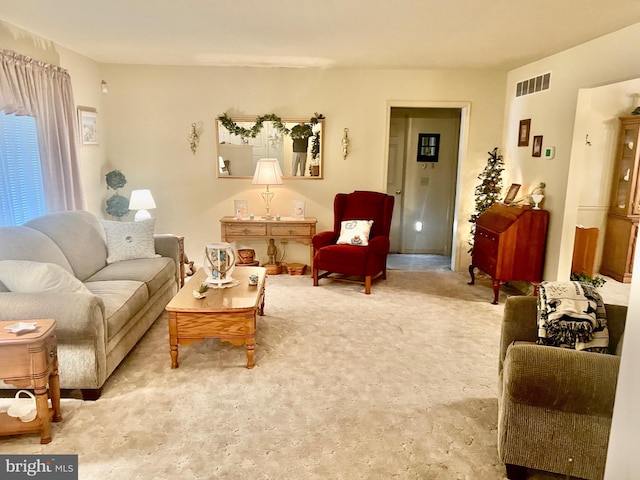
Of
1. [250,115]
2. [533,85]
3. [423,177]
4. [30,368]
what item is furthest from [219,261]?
[423,177]

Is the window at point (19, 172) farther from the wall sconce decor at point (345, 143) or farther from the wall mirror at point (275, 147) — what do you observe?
the wall sconce decor at point (345, 143)

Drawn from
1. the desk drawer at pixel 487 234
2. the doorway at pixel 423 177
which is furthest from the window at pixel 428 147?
the desk drawer at pixel 487 234

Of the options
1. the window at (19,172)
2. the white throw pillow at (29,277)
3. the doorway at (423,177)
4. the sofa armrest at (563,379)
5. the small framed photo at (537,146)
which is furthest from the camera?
the doorway at (423,177)

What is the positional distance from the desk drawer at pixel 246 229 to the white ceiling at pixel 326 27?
1.88 m

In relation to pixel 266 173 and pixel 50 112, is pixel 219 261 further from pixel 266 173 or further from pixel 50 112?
pixel 50 112

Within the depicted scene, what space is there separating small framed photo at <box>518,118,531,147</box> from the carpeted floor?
2154 millimetres

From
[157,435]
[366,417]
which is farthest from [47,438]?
[366,417]

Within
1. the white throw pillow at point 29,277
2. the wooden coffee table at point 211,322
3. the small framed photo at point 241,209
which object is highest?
the small framed photo at point 241,209

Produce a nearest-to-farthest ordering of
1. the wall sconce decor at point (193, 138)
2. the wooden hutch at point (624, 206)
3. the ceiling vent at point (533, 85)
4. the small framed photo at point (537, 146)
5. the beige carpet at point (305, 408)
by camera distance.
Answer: the beige carpet at point (305, 408), the ceiling vent at point (533, 85), the small framed photo at point (537, 146), the wooden hutch at point (624, 206), the wall sconce decor at point (193, 138)

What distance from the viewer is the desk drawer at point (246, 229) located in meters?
5.38

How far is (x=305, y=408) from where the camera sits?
268 cm

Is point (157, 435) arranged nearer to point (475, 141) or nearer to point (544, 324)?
point (544, 324)

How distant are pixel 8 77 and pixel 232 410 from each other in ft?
9.86

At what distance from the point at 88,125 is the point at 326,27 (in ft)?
9.86
